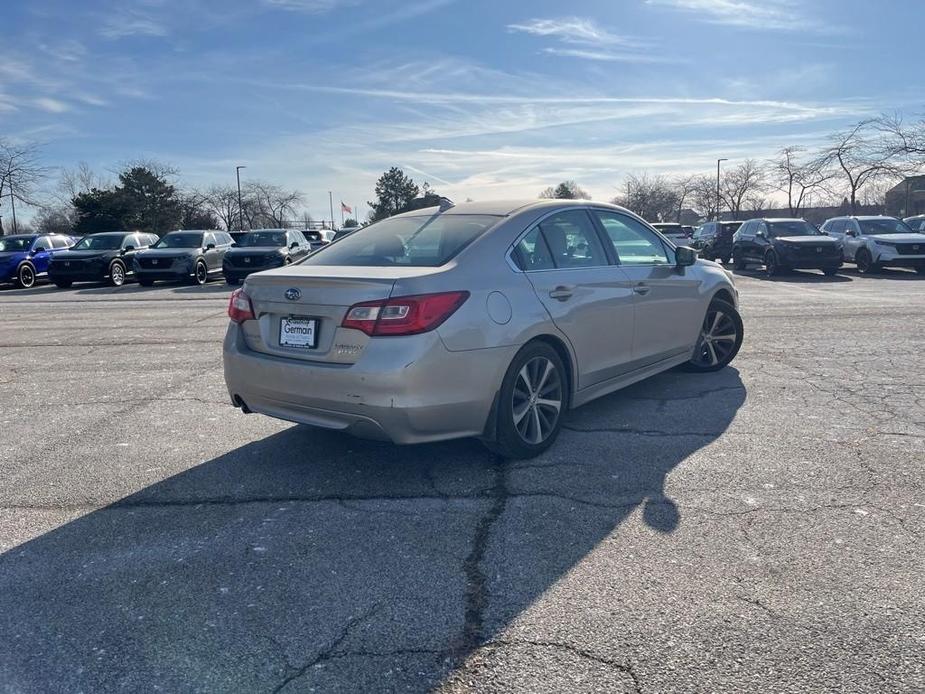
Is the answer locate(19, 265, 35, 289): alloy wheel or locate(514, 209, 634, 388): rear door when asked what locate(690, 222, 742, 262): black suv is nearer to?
locate(19, 265, 35, 289): alloy wheel

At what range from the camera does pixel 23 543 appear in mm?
3625

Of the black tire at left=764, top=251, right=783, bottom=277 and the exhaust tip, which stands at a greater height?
the black tire at left=764, top=251, right=783, bottom=277

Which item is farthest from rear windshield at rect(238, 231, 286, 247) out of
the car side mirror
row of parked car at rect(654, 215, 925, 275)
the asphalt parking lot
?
the car side mirror

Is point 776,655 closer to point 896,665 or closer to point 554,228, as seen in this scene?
point 896,665

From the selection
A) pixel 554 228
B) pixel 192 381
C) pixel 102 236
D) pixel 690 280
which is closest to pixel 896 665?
pixel 554 228

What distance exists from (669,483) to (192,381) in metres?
Answer: 4.92

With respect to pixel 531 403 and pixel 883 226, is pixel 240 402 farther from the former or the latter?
pixel 883 226

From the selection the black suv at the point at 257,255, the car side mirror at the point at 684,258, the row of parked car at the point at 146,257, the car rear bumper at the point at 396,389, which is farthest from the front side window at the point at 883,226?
the car rear bumper at the point at 396,389

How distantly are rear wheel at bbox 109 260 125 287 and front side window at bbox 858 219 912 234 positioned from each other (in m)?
22.1

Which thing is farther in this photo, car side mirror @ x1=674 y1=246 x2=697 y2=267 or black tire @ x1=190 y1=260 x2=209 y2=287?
black tire @ x1=190 y1=260 x2=209 y2=287

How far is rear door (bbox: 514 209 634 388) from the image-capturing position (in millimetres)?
4734

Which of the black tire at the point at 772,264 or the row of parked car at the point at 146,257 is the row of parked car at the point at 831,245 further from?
the row of parked car at the point at 146,257

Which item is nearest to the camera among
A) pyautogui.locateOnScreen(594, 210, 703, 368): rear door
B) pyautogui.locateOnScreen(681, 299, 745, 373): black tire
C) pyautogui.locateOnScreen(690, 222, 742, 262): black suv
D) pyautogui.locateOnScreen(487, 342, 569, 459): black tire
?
pyautogui.locateOnScreen(487, 342, 569, 459): black tire

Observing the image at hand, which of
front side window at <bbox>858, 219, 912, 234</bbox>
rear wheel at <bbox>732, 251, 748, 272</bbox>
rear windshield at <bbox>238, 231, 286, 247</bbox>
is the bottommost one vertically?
rear wheel at <bbox>732, 251, 748, 272</bbox>
